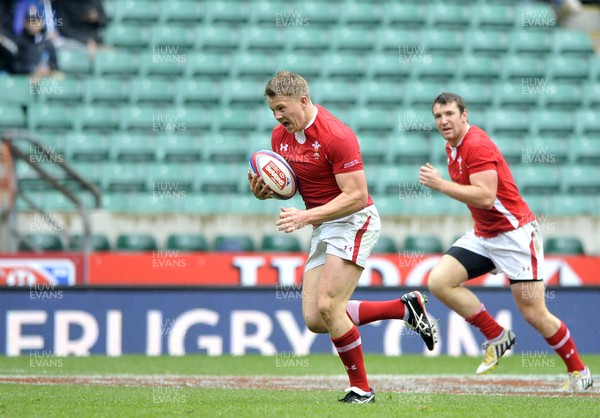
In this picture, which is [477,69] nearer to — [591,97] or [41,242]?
[591,97]

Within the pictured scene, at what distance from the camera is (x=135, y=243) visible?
1362 centimetres

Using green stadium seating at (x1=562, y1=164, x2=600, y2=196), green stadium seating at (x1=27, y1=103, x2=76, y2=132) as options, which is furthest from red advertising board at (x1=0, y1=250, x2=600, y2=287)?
green stadium seating at (x1=27, y1=103, x2=76, y2=132)

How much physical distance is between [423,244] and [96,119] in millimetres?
5851

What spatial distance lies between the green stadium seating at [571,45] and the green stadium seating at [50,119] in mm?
8949

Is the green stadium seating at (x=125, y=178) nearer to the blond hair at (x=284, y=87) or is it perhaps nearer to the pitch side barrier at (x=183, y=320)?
the pitch side barrier at (x=183, y=320)

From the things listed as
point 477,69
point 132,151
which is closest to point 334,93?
point 477,69

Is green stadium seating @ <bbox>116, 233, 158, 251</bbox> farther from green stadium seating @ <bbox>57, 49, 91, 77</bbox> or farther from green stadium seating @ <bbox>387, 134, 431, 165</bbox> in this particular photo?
green stadium seating @ <bbox>57, 49, 91, 77</bbox>

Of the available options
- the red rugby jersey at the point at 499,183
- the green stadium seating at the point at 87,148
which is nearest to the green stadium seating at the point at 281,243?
the green stadium seating at the point at 87,148

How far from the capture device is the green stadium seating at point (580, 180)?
618 inches

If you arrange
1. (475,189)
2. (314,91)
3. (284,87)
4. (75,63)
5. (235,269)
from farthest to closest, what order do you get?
(75,63), (314,91), (235,269), (475,189), (284,87)

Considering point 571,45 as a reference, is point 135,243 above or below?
below

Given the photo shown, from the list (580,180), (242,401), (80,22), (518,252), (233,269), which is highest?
(80,22)

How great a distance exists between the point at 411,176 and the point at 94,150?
4921 mm

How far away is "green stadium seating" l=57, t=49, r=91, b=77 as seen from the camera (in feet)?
57.5
